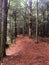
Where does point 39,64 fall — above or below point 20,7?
below

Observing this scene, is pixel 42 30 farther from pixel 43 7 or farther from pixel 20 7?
pixel 20 7

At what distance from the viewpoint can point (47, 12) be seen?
29.0m

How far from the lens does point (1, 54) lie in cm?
1239

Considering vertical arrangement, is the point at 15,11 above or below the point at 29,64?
above

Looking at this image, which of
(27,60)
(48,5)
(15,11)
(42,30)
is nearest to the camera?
(27,60)

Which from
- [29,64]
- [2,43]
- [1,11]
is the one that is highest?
[1,11]

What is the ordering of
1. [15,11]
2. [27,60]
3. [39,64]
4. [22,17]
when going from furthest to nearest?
1. [22,17]
2. [15,11]
3. [27,60]
4. [39,64]

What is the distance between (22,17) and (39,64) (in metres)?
20.4

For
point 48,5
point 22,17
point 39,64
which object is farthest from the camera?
point 22,17

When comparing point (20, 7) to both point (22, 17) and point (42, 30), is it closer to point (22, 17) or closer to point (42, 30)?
point (22, 17)

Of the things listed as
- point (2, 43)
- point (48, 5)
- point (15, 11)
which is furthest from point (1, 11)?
point (48, 5)

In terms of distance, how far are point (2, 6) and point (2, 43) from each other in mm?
2580

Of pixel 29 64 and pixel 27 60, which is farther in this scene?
pixel 27 60

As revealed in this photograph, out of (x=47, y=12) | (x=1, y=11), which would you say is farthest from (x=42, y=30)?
(x=1, y=11)
